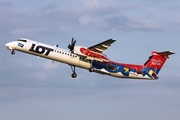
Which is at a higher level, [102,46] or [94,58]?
[102,46]

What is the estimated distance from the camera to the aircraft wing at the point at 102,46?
49.4 m

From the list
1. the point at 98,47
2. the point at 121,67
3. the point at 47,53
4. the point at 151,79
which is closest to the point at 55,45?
the point at 47,53

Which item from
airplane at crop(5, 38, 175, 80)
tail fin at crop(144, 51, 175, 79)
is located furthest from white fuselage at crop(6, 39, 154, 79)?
tail fin at crop(144, 51, 175, 79)

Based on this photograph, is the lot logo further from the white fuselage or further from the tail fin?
the tail fin

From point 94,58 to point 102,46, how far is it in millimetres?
1845

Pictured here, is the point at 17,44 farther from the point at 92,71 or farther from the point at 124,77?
the point at 124,77

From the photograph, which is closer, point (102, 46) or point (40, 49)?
point (40, 49)

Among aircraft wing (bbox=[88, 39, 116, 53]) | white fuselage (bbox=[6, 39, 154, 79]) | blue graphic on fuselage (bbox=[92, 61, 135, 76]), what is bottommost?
blue graphic on fuselage (bbox=[92, 61, 135, 76])

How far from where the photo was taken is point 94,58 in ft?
168

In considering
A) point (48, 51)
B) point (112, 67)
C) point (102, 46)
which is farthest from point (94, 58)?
point (48, 51)

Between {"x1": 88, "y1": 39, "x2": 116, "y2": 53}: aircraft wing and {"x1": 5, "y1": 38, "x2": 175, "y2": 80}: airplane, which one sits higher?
{"x1": 88, "y1": 39, "x2": 116, "y2": 53}: aircraft wing

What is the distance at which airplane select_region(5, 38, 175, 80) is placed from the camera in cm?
4947

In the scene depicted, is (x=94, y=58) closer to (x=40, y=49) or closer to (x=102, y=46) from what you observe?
(x=102, y=46)

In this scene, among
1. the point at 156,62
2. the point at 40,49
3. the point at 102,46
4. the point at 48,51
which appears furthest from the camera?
the point at 156,62
